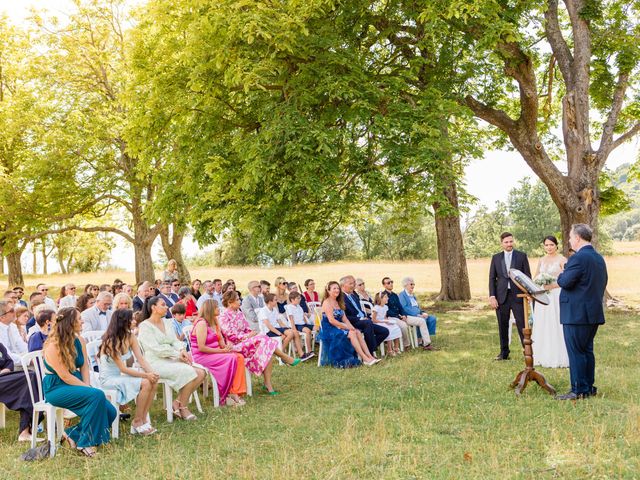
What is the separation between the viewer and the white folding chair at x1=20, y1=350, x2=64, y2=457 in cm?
582

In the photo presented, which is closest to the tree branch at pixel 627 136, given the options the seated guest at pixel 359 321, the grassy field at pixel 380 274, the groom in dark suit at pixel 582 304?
the grassy field at pixel 380 274

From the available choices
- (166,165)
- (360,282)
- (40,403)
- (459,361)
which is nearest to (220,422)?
(40,403)

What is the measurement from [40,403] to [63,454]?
0.59 meters

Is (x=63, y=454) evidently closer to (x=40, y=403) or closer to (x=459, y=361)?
(x=40, y=403)

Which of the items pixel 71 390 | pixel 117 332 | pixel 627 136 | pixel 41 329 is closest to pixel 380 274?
pixel 627 136

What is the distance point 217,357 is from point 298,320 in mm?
3942

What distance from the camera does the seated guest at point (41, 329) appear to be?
6.41 meters

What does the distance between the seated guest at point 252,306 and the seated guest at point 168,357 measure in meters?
4.09

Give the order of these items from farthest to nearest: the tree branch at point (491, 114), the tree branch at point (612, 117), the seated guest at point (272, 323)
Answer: the tree branch at point (612, 117) → the tree branch at point (491, 114) → the seated guest at point (272, 323)

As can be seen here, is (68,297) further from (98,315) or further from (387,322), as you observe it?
(387,322)

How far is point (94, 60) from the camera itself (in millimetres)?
25547

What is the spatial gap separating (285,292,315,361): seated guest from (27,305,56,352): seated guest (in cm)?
487

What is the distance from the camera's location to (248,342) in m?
8.49

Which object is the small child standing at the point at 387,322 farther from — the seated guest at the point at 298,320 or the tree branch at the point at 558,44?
the tree branch at the point at 558,44
